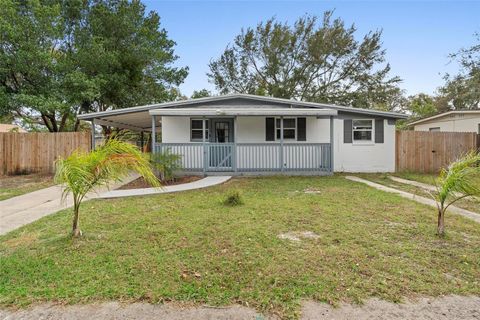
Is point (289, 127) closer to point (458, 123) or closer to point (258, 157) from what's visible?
point (258, 157)

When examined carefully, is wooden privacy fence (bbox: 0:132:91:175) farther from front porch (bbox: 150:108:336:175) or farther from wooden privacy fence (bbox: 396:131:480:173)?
wooden privacy fence (bbox: 396:131:480:173)

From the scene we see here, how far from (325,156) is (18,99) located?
45.2 feet

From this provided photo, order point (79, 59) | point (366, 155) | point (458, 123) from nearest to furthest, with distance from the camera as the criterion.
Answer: point (366, 155), point (458, 123), point (79, 59)

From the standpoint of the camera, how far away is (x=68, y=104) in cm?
1429

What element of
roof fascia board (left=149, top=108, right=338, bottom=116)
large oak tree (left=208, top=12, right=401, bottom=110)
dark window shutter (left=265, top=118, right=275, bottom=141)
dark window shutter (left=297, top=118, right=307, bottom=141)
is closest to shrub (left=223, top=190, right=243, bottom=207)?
roof fascia board (left=149, top=108, right=338, bottom=116)

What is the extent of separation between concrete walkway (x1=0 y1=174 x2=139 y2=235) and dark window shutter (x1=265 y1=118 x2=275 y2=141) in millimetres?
6747

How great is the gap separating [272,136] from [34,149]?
33.6ft

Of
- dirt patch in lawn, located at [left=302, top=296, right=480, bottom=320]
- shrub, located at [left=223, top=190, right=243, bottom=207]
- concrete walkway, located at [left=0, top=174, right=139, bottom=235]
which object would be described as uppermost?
shrub, located at [left=223, top=190, right=243, bottom=207]

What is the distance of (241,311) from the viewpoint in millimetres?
2441

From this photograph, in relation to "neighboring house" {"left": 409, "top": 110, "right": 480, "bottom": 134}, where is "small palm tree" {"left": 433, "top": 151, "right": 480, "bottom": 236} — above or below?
below

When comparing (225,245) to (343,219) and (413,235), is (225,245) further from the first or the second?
(413,235)

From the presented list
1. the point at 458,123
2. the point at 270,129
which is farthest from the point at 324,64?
the point at 270,129

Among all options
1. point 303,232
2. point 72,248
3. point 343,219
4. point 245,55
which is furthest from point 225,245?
point 245,55

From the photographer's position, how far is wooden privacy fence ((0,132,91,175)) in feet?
39.5
